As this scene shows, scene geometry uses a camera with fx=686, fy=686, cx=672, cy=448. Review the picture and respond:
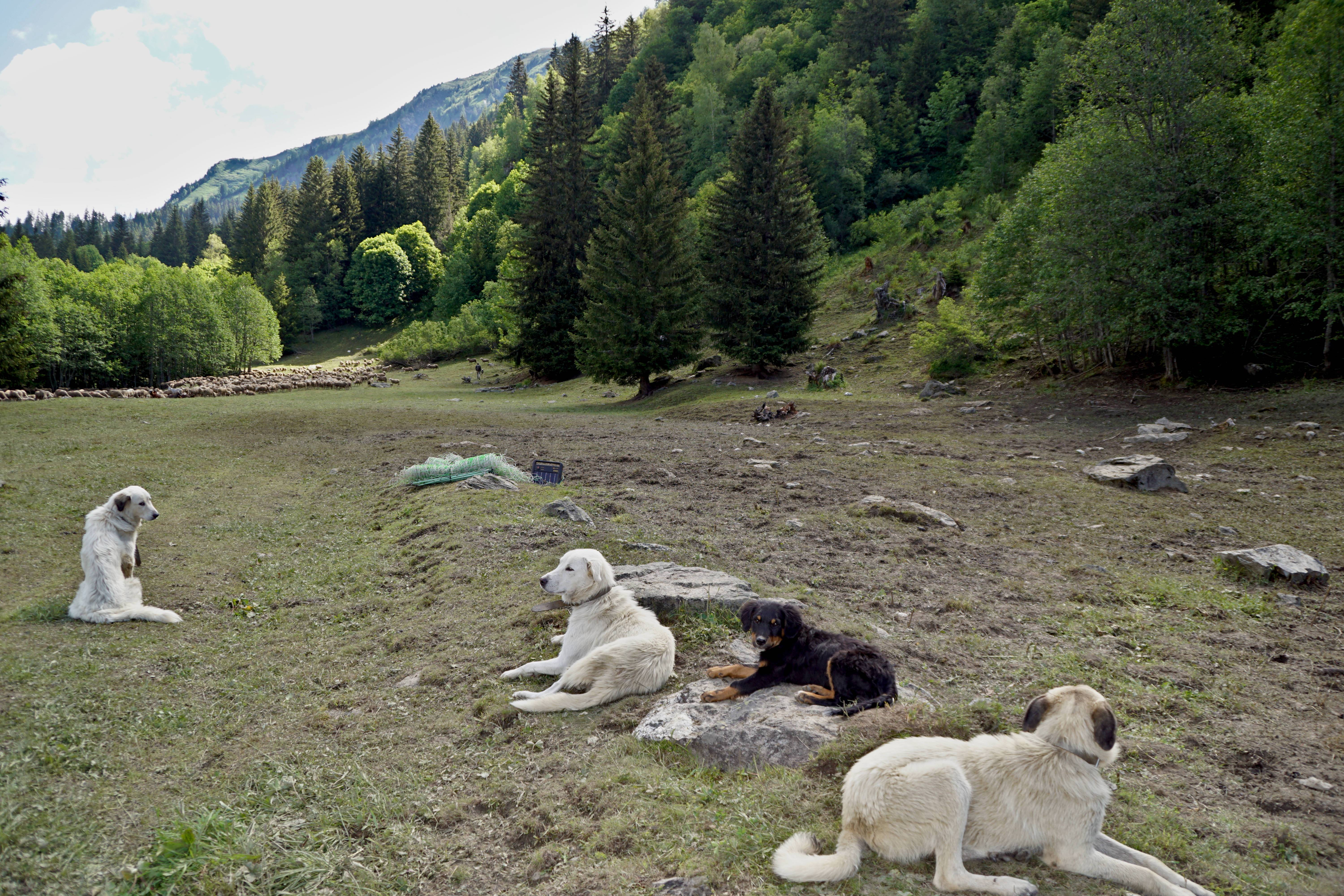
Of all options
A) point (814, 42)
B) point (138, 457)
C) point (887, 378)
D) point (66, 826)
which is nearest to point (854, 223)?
point (887, 378)

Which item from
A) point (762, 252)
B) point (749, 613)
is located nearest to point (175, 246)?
point (762, 252)

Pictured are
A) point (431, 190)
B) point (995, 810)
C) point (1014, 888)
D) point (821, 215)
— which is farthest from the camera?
point (431, 190)

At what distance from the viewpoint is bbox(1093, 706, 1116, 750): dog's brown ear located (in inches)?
126

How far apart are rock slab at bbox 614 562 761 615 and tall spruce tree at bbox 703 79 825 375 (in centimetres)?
2222

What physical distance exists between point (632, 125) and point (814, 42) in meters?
44.3

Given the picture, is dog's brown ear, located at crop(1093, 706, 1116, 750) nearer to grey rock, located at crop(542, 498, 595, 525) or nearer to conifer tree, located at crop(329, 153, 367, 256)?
grey rock, located at crop(542, 498, 595, 525)

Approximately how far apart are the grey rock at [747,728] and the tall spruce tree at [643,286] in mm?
25173

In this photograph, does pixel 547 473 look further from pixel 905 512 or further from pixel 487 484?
pixel 905 512

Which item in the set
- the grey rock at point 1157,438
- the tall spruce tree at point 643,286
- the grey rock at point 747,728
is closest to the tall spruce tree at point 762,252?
the tall spruce tree at point 643,286

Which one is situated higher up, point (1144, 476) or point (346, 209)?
point (346, 209)

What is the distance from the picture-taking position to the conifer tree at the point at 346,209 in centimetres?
8356

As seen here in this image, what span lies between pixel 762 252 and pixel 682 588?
2486cm

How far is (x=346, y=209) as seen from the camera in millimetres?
85250

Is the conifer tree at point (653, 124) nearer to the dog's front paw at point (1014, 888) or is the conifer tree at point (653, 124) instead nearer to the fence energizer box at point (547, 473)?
the fence energizer box at point (547, 473)
